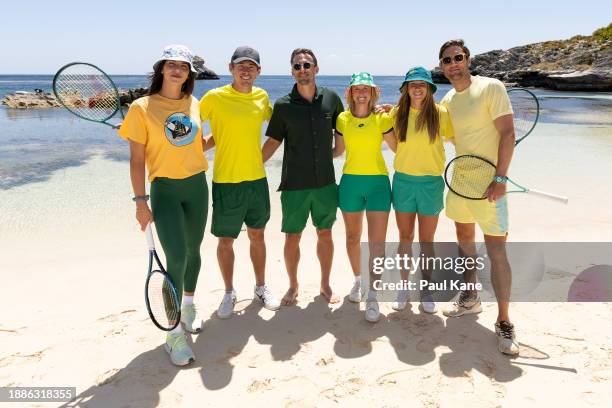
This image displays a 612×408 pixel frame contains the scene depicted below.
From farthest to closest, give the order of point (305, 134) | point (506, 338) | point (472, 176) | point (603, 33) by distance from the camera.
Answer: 1. point (603, 33)
2. point (305, 134)
3. point (472, 176)
4. point (506, 338)

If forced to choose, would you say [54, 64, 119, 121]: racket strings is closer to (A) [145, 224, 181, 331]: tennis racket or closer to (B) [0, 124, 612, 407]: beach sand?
(A) [145, 224, 181, 331]: tennis racket

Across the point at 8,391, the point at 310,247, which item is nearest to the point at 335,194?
the point at 310,247

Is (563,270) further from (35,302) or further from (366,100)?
(35,302)

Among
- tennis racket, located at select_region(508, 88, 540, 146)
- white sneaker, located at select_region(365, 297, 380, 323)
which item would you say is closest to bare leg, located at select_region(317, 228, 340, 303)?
white sneaker, located at select_region(365, 297, 380, 323)

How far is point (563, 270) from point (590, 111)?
101 ft

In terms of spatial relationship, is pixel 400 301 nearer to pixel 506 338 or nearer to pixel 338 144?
pixel 506 338

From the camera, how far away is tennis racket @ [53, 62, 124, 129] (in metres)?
4.05

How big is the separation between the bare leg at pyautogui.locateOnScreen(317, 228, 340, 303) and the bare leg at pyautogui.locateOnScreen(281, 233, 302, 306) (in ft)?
0.81

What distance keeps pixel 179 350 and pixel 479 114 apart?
3.52 metres

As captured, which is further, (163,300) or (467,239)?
(467,239)

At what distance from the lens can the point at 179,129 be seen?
3807 mm

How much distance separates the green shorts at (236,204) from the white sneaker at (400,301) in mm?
1779

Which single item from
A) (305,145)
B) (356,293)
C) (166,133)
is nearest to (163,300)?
(166,133)

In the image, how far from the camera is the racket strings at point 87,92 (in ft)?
13.4
